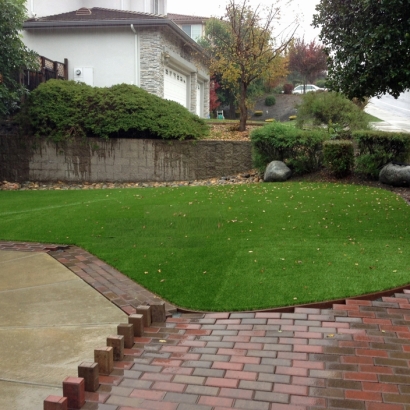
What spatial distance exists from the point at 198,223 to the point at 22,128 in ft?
30.2

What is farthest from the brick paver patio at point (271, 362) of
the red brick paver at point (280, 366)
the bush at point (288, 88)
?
the bush at point (288, 88)

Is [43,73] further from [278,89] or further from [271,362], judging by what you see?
[278,89]

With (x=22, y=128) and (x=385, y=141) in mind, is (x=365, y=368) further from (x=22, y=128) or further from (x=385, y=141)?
(x=22, y=128)

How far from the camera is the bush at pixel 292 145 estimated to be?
13.3m

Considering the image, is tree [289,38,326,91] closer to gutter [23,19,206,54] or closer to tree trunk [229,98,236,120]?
tree trunk [229,98,236,120]

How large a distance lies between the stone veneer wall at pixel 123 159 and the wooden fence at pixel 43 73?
8.90 ft

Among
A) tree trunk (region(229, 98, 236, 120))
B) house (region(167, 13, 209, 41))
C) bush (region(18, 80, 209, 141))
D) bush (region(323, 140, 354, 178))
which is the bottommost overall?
bush (region(323, 140, 354, 178))

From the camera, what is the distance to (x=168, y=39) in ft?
66.6

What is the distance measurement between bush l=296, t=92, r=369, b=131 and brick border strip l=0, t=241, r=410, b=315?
1084 centimetres

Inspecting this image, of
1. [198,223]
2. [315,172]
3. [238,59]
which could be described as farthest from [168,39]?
[198,223]

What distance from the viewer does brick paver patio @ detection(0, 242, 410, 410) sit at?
3.24 meters

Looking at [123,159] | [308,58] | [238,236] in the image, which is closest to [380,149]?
[238,236]

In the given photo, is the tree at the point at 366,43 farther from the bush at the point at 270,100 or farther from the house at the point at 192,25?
the house at the point at 192,25

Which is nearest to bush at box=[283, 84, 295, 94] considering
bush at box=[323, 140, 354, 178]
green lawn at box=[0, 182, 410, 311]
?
bush at box=[323, 140, 354, 178]
